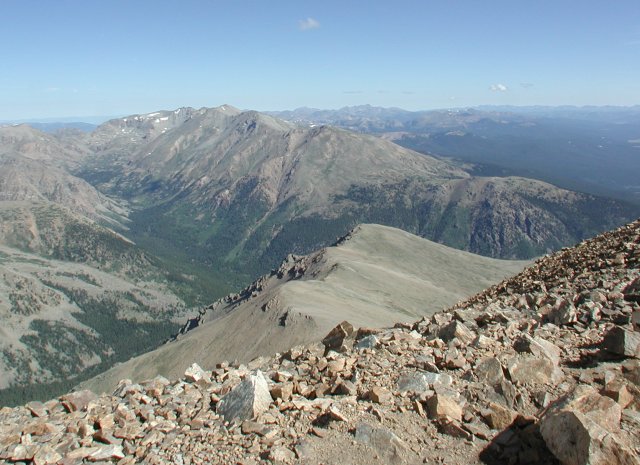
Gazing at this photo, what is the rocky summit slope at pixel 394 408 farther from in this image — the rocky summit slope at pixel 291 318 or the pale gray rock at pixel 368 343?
the rocky summit slope at pixel 291 318

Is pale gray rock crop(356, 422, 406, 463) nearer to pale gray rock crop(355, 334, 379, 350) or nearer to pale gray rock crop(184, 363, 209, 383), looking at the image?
pale gray rock crop(355, 334, 379, 350)

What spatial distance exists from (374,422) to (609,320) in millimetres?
13355

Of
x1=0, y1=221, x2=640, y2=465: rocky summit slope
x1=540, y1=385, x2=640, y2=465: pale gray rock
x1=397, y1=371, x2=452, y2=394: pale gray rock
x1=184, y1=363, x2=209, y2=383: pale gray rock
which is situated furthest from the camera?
x1=184, y1=363, x2=209, y2=383: pale gray rock

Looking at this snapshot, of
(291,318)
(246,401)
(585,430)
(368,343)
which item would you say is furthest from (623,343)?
(291,318)

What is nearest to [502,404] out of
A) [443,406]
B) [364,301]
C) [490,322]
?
[443,406]

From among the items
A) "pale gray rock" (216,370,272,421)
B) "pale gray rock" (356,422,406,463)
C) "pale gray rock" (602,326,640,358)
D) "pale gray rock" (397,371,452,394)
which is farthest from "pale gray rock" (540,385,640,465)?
"pale gray rock" (216,370,272,421)

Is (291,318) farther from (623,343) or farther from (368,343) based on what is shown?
(623,343)

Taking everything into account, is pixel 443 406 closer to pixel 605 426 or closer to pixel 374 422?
pixel 374 422

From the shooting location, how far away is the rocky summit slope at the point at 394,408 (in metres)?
12.5

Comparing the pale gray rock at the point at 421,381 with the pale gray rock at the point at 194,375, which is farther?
the pale gray rock at the point at 194,375

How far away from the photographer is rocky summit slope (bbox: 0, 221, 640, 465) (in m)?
12.5

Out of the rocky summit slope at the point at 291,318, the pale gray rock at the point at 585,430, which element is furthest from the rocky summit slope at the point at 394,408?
the rocky summit slope at the point at 291,318

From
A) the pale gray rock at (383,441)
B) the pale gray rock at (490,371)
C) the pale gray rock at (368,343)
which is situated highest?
the pale gray rock at (490,371)

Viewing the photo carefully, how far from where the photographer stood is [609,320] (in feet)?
69.5
